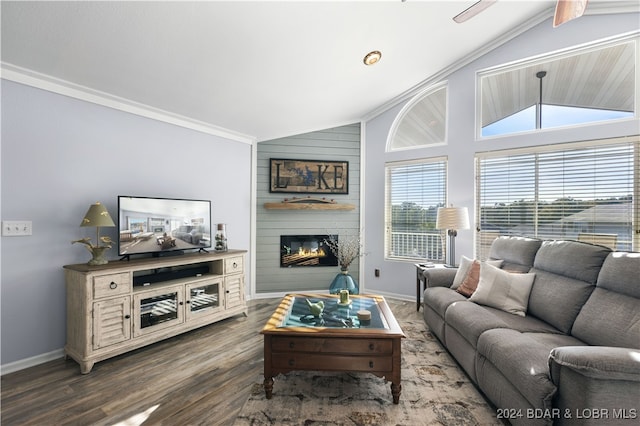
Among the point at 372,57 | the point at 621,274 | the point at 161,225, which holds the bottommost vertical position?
the point at 621,274

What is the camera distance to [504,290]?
2.51m

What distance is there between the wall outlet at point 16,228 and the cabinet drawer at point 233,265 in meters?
1.74

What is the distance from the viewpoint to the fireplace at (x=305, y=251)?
473cm

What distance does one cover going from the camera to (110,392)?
2.12 m

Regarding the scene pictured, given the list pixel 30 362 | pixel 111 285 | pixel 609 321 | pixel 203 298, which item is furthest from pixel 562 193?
pixel 30 362

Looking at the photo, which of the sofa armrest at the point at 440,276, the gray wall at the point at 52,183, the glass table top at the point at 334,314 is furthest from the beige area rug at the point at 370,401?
the gray wall at the point at 52,183

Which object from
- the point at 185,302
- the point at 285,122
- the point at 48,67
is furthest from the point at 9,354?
the point at 285,122

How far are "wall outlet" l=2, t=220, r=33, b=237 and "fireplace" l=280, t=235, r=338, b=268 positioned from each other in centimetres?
292

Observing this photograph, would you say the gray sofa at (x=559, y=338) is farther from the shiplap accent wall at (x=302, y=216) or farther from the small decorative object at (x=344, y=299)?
the shiplap accent wall at (x=302, y=216)

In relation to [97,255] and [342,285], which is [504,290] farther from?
[97,255]

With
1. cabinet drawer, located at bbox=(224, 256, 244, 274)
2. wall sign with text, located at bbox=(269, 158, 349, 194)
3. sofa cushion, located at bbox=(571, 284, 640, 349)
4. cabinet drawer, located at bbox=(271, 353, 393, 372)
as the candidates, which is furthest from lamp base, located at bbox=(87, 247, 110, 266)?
sofa cushion, located at bbox=(571, 284, 640, 349)

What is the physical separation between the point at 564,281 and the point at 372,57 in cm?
274

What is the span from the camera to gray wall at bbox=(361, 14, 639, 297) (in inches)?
124

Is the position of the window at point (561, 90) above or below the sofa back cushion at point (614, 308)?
above
